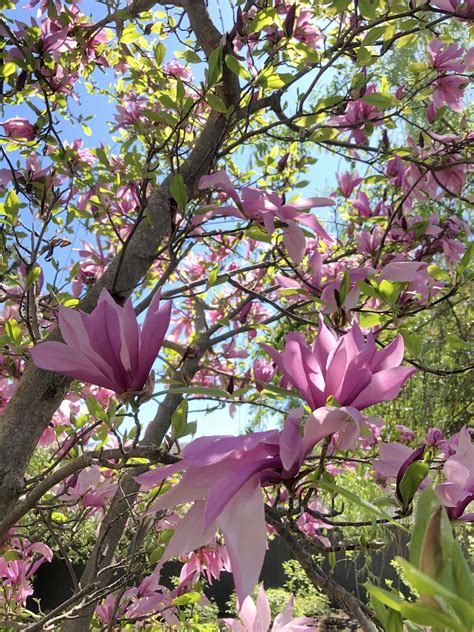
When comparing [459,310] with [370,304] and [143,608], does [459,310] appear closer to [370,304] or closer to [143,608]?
[370,304]

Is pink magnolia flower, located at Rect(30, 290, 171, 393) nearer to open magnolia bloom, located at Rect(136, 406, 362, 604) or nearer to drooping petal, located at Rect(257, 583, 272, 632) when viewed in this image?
open magnolia bloom, located at Rect(136, 406, 362, 604)

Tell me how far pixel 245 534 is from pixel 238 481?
32 mm

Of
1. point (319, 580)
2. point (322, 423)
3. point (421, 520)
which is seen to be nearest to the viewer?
point (421, 520)

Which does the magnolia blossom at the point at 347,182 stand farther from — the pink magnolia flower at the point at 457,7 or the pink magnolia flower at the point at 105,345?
the pink magnolia flower at the point at 105,345

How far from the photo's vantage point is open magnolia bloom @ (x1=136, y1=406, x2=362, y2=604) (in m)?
0.31

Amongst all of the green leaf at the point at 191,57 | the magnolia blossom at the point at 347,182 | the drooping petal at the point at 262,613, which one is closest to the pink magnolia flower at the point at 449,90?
the magnolia blossom at the point at 347,182

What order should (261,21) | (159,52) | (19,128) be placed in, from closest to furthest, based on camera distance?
(261,21) → (159,52) → (19,128)

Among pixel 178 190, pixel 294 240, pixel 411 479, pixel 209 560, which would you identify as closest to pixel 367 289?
pixel 294 240

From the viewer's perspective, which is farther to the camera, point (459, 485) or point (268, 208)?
point (268, 208)

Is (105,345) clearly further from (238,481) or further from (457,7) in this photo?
(457,7)

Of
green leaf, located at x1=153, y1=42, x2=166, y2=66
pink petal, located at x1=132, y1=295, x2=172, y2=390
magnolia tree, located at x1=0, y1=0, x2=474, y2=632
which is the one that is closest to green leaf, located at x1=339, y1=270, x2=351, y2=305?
magnolia tree, located at x1=0, y1=0, x2=474, y2=632

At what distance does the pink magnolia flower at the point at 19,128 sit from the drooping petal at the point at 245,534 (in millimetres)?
1289

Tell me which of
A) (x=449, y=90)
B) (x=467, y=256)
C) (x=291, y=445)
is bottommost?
(x=291, y=445)

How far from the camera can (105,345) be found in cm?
44
